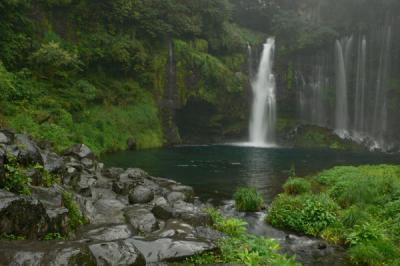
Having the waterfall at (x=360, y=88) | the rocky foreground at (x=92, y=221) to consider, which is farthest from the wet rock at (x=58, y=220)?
the waterfall at (x=360, y=88)

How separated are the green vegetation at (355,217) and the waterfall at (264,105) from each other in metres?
31.0

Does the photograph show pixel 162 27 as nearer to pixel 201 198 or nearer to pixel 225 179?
pixel 225 179

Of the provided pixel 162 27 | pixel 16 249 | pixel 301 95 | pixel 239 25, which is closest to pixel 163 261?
pixel 16 249

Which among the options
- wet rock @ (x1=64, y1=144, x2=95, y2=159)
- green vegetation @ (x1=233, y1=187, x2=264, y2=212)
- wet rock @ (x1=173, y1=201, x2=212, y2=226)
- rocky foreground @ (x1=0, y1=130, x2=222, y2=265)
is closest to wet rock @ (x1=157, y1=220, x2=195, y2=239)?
rocky foreground @ (x1=0, y1=130, x2=222, y2=265)

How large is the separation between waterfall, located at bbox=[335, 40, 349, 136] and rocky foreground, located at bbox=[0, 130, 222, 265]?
138ft

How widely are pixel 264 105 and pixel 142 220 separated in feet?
133

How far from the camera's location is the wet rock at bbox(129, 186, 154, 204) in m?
12.4

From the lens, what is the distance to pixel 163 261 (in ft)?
23.2

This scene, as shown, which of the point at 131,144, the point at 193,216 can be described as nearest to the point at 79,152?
the point at 193,216

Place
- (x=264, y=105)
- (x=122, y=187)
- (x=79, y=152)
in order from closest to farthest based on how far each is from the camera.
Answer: (x=122, y=187) → (x=79, y=152) → (x=264, y=105)

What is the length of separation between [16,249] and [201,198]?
423 inches

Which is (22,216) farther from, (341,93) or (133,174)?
(341,93)

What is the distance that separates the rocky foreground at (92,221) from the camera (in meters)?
5.94

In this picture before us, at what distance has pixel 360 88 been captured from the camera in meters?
52.2
